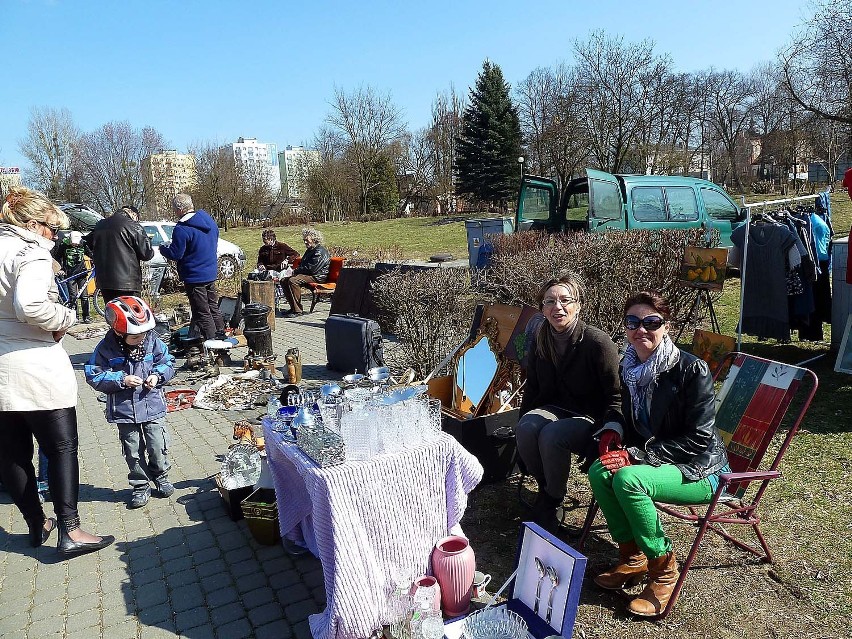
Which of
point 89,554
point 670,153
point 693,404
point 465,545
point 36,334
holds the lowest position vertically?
point 89,554

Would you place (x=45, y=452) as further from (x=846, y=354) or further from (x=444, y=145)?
(x=444, y=145)

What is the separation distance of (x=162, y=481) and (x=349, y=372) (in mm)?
2999

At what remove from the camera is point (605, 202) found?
9578 mm

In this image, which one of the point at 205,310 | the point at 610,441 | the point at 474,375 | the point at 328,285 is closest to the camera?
the point at 610,441

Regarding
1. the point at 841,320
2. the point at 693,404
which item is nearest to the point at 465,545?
the point at 693,404

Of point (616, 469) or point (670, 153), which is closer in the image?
point (616, 469)

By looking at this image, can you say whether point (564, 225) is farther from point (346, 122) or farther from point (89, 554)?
point (346, 122)

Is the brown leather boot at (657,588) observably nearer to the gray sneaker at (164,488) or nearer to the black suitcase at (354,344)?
the gray sneaker at (164,488)

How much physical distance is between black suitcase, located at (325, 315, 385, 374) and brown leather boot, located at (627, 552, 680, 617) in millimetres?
4279

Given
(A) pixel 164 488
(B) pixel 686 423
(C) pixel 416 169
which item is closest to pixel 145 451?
(A) pixel 164 488

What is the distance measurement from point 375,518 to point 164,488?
2248mm

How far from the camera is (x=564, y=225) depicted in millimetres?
9969

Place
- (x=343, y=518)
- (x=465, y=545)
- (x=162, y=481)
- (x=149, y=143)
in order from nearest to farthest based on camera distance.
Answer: (x=343, y=518) → (x=465, y=545) → (x=162, y=481) → (x=149, y=143)

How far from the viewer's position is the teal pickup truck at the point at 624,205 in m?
9.55
